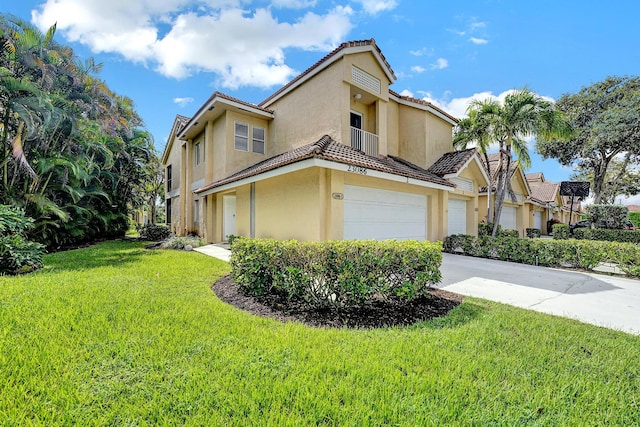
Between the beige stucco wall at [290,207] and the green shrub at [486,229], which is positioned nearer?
the beige stucco wall at [290,207]

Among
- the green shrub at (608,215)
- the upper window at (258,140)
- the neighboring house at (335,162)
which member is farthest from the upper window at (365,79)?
the green shrub at (608,215)

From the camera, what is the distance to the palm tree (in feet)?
43.0

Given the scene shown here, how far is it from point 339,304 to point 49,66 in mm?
15909

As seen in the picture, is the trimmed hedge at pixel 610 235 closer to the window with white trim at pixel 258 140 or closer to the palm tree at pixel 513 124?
the palm tree at pixel 513 124

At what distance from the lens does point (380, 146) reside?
13500 mm

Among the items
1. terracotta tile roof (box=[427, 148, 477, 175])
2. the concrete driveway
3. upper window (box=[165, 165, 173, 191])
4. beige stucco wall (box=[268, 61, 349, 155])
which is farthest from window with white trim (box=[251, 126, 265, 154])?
upper window (box=[165, 165, 173, 191])

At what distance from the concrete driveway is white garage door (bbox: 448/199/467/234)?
5017 mm

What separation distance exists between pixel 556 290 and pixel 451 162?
8.60 metres

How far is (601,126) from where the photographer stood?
21.8 meters

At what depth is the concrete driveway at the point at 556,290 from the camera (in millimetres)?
5598

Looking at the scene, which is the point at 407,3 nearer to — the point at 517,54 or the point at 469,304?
the point at 517,54

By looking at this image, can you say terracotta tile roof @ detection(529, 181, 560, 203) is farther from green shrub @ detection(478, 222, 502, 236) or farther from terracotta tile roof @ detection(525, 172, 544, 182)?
green shrub @ detection(478, 222, 502, 236)

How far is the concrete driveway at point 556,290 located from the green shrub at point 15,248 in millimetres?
11796

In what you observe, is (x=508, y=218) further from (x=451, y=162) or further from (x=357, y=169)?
(x=357, y=169)
